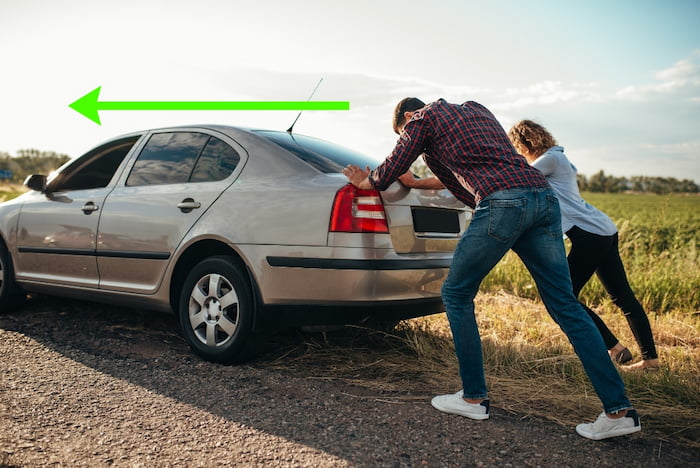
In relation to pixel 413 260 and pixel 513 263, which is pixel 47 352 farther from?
pixel 513 263

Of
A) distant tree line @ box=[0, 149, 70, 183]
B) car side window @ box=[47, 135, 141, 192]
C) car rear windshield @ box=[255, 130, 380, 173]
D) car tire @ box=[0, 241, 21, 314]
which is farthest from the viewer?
distant tree line @ box=[0, 149, 70, 183]

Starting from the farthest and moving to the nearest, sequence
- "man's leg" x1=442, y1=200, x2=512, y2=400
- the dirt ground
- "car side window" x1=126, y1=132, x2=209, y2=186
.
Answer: "car side window" x1=126, y1=132, x2=209, y2=186 → "man's leg" x1=442, y1=200, x2=512, y2=400 → the dirt ground

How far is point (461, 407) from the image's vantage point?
331 centimetres

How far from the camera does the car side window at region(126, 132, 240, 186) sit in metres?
4.34

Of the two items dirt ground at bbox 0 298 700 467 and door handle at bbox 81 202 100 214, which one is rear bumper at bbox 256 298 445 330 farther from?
door handle at bbox 81 202 100 214

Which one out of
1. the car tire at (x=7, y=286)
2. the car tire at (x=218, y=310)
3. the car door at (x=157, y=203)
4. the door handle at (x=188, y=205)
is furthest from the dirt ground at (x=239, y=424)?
the car tire at (x=7, y=286)

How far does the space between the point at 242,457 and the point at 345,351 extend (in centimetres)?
182

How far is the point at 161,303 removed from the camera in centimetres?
450

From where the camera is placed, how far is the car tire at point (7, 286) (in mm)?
5723

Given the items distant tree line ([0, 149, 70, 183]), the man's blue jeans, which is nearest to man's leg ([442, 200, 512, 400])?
the man's blue jeans

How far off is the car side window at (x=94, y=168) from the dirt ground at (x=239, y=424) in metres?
1.56

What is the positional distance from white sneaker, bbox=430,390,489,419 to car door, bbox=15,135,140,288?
3.05 meters

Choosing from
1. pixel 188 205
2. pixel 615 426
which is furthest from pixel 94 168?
pixel 615 426

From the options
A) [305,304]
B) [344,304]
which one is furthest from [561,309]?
[305,304]
